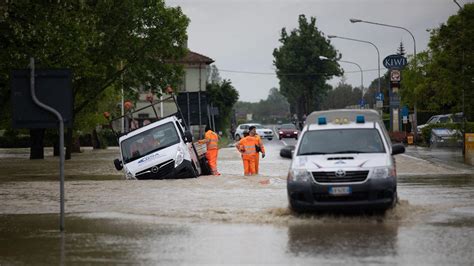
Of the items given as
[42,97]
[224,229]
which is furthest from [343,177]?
[42,97]

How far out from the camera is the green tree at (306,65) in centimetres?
11562

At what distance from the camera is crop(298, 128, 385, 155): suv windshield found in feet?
50.4

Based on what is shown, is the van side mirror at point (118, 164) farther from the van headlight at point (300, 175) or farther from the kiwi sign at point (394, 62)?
the kiwi sign at point (394, 62)

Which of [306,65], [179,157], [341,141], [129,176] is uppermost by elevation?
[306,65]

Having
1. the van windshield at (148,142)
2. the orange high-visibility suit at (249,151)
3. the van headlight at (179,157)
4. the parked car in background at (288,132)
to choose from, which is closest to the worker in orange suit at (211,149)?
the orange high-visibility suit at (249,151)

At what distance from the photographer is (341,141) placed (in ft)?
51.3

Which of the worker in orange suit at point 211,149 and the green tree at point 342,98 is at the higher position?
the green tree at point 342,98

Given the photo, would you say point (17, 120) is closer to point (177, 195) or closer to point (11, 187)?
point (177, 195)

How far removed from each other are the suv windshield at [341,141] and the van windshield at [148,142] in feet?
33.2

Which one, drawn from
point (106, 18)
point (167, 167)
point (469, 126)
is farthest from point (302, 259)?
point (469, 126)

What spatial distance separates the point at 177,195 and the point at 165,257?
9.35 metres

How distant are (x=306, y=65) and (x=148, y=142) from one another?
92420 mm

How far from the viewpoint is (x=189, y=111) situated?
3378 cm

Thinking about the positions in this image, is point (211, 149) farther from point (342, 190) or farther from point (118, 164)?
point (342, 190)
